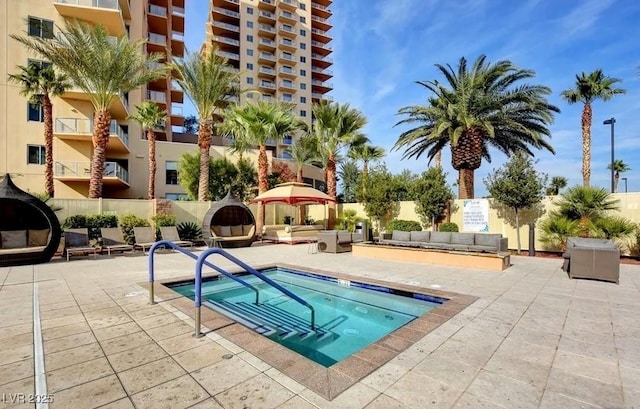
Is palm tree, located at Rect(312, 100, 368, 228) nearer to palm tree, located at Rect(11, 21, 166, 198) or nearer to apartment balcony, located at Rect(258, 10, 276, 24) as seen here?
palm tree, located at Rect(11, 21, 166, 198)

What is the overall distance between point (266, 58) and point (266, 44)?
233 centimetres

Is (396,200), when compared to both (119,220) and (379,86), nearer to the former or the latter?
(379,86)

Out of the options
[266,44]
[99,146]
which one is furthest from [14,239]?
[266,44]

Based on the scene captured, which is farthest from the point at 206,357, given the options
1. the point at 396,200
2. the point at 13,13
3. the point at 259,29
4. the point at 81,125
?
the point at 259,29

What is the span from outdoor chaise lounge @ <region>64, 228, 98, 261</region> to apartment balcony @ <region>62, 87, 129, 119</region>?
9.99 metres

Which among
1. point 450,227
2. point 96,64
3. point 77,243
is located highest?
point 96,64

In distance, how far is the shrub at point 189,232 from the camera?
48.5 feet

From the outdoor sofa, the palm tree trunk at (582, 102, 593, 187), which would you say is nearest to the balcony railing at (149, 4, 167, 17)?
the outdoor sofa

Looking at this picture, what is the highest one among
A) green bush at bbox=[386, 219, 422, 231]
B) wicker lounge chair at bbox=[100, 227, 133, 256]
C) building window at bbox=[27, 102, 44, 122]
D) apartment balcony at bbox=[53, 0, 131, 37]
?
apartment balcony at bbox=[53, 0, 131, 37]

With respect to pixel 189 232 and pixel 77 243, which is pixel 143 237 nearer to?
pixel 77 243

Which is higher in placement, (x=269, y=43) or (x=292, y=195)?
(x=269, y=43)

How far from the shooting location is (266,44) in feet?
156

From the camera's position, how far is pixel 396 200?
1655cm

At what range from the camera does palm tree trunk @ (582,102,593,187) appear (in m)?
18.8
